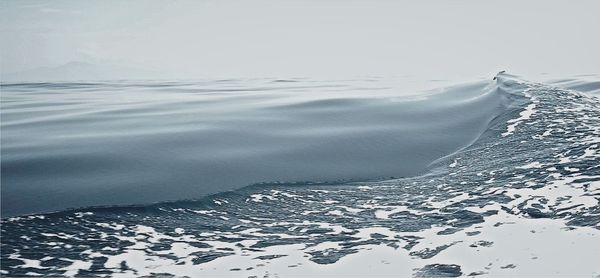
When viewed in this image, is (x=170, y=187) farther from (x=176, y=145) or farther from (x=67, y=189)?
(x=176, y=145)

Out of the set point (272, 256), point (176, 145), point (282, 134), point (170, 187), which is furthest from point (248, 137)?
point (272, 256)

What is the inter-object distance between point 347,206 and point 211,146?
12.2 feet

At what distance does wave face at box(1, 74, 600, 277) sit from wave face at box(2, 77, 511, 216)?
6 centimetres

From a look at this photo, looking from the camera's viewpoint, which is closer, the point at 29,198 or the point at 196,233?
the point at 196,233

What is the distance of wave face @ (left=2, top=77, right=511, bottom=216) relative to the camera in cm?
668

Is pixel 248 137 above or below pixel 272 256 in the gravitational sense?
above

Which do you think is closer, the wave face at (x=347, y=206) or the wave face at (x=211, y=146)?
the wave face at (x=347, y=206)

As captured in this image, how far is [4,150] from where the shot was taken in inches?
326

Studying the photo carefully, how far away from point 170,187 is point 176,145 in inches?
87.6

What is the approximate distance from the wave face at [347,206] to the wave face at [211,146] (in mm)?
57

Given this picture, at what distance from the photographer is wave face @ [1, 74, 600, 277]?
172 inches

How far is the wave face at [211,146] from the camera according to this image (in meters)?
6.68

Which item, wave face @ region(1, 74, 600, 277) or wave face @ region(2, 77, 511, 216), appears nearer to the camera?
wave face @ region(1, 74, 600, 277)

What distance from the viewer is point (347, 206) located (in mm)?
6125
